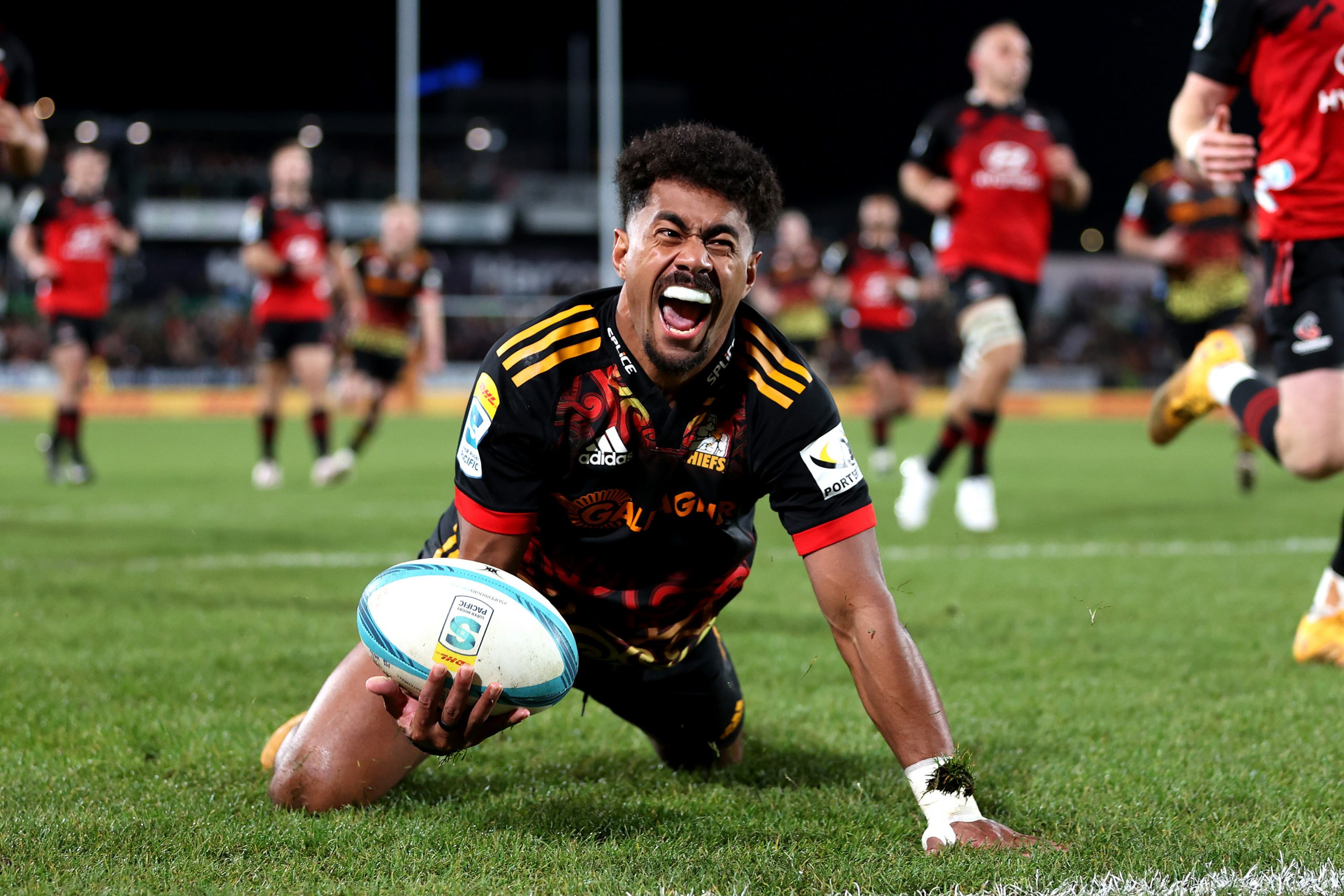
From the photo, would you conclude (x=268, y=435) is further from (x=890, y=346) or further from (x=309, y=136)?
(x=309, y=136)

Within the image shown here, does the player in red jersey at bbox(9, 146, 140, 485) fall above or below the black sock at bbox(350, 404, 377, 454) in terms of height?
above

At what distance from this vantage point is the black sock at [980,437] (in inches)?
300

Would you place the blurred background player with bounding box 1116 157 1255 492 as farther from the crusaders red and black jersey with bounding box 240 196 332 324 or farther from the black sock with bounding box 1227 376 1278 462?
the crusaders red and black jersey with bounding box 240 196 332 324

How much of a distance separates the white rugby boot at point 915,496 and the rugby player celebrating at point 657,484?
5.06m

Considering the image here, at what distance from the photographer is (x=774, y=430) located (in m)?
2.65

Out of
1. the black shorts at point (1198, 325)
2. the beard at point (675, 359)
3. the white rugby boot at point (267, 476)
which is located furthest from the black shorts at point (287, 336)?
the beard at point (675, 359)

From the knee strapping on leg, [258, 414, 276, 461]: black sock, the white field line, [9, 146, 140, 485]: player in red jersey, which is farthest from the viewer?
[258, 414, 276, 461]: black sock

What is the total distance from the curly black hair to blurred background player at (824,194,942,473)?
10.3 meters

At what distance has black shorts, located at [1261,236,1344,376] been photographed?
4219 millimetres

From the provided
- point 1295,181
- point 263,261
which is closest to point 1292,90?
point 1295,181

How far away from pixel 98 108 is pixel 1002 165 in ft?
148

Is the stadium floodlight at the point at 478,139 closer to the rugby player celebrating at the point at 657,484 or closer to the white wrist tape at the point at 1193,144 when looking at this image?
the white wrist tape at the point at 1193,144

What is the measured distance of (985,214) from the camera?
7.85m

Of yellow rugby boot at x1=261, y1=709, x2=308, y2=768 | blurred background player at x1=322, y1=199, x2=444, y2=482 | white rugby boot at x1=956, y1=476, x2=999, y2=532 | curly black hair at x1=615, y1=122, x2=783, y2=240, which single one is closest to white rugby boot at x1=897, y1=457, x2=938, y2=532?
white rugby boot at x1=956, y1=476, x2=999, y2=532
